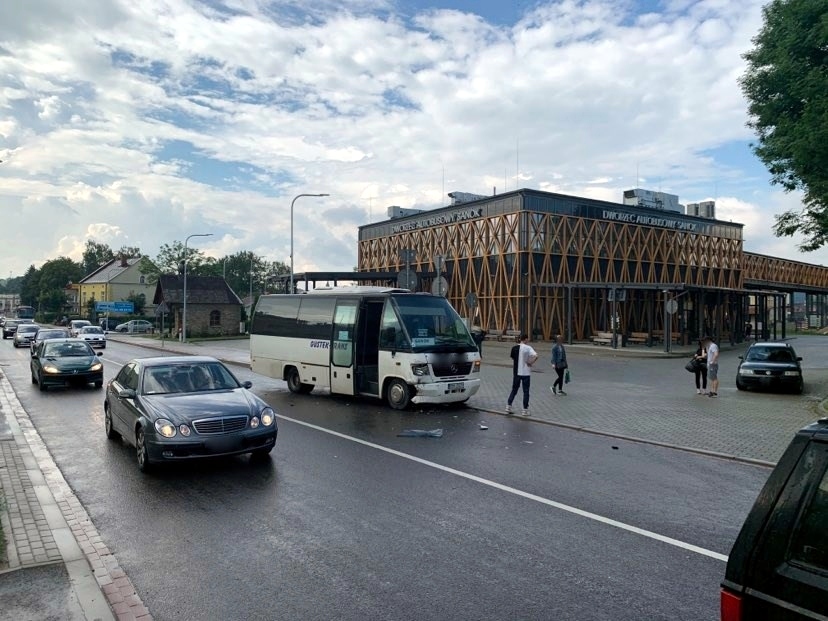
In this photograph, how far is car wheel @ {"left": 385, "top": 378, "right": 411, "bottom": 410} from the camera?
46.6 feet

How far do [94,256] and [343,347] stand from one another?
492ft

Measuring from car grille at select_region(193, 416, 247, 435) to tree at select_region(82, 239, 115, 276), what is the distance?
150320 millimetres

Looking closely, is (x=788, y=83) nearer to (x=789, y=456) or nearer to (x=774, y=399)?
(x=774, y=399)

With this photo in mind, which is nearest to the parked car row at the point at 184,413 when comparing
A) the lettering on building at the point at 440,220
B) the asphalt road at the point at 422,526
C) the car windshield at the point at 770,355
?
the asphalt road at the point at 422,526

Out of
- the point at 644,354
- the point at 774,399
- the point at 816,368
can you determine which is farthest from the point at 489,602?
the point at 644,354

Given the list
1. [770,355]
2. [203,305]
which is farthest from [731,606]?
[203,305]

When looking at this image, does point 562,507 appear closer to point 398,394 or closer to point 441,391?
point 441,391

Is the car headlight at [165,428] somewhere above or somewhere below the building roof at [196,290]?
below

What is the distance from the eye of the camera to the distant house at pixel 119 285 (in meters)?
95.1

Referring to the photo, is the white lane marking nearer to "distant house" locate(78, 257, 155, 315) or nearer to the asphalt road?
the asphalt road

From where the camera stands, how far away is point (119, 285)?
9581cm

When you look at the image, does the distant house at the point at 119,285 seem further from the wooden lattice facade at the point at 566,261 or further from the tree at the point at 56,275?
the wooden lattice facade at the point at 566,261

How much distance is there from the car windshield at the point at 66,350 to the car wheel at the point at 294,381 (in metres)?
6.54

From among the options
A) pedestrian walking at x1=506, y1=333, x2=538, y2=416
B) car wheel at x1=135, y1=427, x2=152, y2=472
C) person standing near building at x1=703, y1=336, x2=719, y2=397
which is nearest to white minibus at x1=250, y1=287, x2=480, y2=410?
pedestrian walking at x1=506, y1=333, x2=538, y2=416
